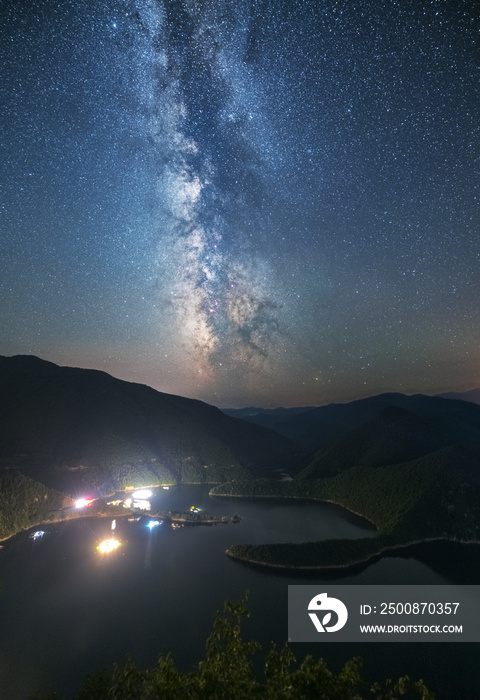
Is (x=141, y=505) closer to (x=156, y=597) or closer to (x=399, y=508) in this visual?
(x=156, y=597)

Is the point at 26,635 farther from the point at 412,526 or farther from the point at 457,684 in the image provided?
the point at 412,526

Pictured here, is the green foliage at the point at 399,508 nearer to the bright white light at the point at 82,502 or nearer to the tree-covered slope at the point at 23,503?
the tree-covered slope at the point at 23,503

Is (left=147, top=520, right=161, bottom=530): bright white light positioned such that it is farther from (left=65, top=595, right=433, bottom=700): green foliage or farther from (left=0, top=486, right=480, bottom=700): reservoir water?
(left=65, top=595, right=433, bottom=700): green foliage

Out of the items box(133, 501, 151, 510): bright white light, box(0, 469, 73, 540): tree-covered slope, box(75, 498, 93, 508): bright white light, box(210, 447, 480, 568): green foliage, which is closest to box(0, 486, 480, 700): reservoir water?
box(210, 447, 480, 568): green foliage

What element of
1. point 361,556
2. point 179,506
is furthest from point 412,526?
point 179,506

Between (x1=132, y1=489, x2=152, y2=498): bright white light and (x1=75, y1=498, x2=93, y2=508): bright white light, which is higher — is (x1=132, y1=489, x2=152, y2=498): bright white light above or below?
below
